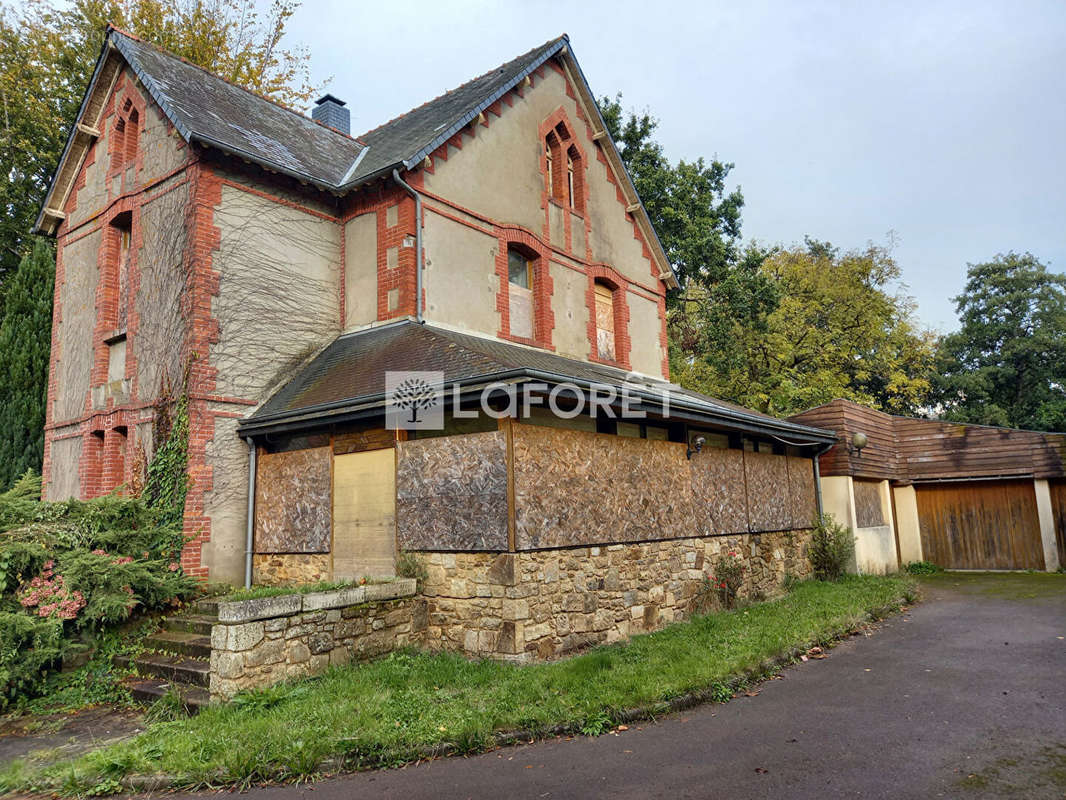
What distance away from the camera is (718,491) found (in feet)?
35.2

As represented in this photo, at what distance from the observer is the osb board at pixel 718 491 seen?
33.7 ft

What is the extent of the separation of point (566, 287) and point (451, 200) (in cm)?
298

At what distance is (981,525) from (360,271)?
49.4 feet

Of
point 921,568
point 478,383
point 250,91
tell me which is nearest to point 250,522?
point 478,383

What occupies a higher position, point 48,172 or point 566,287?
point 48,172

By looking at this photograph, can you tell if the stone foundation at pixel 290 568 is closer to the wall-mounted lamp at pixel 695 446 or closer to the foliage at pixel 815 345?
the wall-mounted lamp at pixel 695 446

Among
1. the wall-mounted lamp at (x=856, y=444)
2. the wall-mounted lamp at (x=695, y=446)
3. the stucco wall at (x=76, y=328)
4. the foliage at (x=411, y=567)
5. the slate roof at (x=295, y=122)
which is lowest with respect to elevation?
the foliage at (x=411, y=567)

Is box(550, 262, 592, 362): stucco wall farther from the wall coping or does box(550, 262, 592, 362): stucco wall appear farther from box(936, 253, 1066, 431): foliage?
box(936, 253, 1066, 431): foliage

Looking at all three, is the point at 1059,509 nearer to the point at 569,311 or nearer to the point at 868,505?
the point at 868,505

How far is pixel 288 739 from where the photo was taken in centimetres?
518

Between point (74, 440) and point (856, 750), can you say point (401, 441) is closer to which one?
point (856, 750)

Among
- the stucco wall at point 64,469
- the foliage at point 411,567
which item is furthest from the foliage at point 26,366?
the foliage at point 411,567

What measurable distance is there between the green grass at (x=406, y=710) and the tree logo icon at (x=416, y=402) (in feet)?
8.27

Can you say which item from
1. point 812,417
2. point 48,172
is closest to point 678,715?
point 812,417
